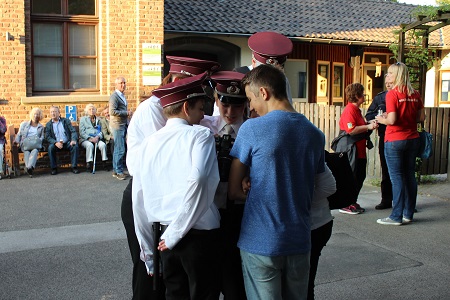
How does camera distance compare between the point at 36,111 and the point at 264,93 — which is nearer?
the point at 264,93

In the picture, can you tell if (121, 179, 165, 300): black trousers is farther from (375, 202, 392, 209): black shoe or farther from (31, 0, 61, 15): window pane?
(31, 0, 61, 15): window pane

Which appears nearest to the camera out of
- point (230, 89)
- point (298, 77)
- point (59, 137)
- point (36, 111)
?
point (230, 89)

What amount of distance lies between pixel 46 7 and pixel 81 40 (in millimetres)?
993

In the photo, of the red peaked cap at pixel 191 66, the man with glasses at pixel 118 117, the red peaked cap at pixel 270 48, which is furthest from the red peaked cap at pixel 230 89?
the man with glasses at pixel 118 117

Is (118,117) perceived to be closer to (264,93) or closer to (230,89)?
(230,89)

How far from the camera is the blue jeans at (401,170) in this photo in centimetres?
710

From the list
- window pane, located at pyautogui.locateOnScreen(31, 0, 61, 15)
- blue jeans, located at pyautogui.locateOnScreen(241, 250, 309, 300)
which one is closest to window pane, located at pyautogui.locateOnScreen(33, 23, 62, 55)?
window pane, located at pyautogui.locateOnScreen(31, 0, 61, 15)

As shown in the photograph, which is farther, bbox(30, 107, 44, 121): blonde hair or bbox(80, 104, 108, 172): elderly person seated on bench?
bbox(80, 104, 108, 172): elderly person seated on bench

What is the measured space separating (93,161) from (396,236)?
277 inches

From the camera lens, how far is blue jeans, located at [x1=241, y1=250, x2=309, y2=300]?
3000 millimetres

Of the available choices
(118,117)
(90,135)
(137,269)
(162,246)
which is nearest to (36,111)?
(90,135)

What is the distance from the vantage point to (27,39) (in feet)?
39.0

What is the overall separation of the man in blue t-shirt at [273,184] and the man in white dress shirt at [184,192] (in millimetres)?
175

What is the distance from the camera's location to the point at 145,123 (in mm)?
3799
